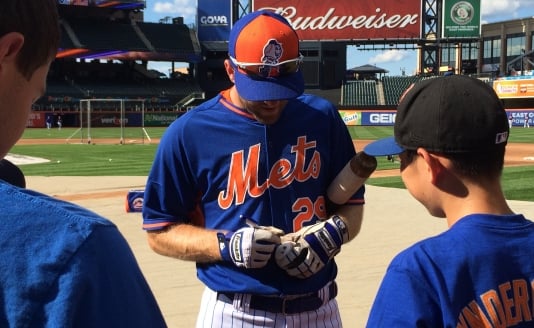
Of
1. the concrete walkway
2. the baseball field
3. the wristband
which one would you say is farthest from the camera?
the baseball field

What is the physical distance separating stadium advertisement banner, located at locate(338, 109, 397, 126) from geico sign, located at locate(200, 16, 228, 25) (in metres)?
17.7

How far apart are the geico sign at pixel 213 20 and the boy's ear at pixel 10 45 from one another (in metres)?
59.4

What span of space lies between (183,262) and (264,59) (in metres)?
4.53

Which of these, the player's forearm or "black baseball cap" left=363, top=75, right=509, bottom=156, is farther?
the player's forearm

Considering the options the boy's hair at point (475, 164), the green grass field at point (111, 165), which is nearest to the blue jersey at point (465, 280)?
the boy's hair at point (475, 164)

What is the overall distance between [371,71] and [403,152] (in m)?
87.0

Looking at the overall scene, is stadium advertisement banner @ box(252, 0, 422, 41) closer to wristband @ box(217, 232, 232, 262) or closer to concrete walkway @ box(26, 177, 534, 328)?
concrete walkway @ box(26, 177, 534, 328)

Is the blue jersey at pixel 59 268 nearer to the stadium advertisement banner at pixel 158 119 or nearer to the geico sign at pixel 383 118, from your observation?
the geico sign at pixel 383 118

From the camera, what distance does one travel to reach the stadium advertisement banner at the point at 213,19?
190ft

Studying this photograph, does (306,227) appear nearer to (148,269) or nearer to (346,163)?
(346,163)

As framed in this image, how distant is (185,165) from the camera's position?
8.12 ft

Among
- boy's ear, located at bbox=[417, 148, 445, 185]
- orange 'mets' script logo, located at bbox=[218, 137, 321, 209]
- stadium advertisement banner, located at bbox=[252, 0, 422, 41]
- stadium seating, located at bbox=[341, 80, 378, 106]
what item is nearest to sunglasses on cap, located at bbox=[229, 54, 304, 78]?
orange 'mets' script logo, located at bbox=[218, 137, 321, 209]

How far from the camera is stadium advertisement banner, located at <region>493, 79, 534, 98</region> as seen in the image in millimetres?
46750

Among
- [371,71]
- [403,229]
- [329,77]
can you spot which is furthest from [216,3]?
[403,229]
